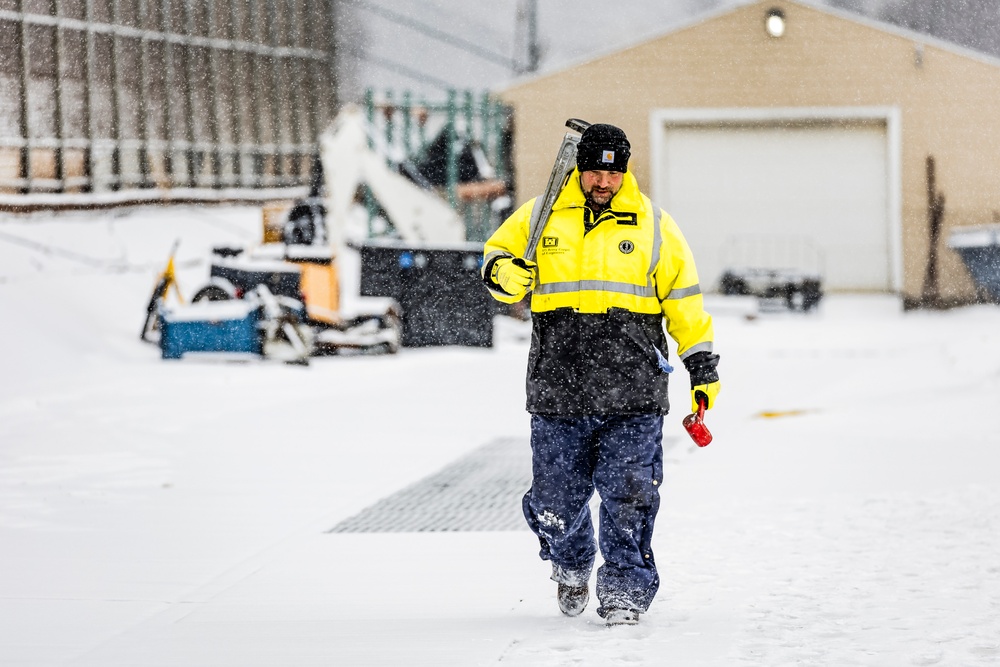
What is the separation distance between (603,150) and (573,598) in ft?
4.83

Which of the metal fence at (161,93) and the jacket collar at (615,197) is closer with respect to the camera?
the jacket collar at (615,197)

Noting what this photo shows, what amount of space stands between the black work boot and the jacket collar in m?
1.25

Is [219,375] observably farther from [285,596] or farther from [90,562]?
[285,596]

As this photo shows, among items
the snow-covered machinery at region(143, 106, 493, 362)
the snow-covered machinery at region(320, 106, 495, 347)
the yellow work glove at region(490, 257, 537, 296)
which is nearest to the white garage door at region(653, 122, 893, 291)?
the snow-covered machinery at region(143, 106, 493, 362)

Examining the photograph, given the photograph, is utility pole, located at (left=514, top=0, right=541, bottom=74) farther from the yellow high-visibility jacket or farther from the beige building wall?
the yellow high-visibility jacket

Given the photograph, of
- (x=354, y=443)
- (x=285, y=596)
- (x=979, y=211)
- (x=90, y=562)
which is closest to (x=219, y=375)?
(x=354, y=443)

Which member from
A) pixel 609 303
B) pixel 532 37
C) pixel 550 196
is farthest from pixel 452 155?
pixel 609 303

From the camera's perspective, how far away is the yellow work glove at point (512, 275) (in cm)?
487

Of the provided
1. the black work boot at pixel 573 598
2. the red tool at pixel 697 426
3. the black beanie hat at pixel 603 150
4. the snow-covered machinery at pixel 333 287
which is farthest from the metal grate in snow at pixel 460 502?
the snow-covered machinery at pixel 333 287

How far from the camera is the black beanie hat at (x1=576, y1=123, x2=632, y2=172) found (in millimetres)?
4895

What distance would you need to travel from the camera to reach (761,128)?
23578 mm

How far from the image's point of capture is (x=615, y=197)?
194 inches

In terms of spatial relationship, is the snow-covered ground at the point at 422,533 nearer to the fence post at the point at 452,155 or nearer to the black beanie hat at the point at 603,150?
the black beanie hat at the point at 603,150

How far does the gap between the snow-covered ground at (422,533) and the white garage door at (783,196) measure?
9101 millimetres
